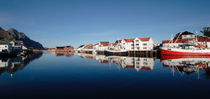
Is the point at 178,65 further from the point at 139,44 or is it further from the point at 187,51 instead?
the point at 139,44

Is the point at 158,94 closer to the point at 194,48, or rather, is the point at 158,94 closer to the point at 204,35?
the point at 194,48

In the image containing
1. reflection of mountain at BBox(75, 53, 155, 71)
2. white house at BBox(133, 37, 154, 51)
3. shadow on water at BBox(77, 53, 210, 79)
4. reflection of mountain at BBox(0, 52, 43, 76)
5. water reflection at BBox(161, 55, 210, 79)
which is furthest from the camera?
white house at BBox(133, 37, 154, 51)

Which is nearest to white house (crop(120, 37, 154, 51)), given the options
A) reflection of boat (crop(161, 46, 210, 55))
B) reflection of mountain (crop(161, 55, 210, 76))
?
reflection of boat (crop(161, 46, 210, 55))

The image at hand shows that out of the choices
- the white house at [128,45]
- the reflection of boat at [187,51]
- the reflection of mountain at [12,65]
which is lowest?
the reflection of mountain at [12,65]

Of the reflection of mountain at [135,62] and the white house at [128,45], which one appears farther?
the white house at [128,45]

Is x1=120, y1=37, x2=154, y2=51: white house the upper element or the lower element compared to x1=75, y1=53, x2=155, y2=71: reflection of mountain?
upper

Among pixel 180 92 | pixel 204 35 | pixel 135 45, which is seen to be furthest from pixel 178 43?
pixel 180 92

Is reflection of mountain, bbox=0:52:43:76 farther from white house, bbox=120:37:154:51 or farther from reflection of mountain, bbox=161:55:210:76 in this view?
white house, bbox=120:37:154:51

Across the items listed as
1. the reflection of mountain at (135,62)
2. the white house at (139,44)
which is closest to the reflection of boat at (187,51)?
the reflection of mountain at (135,62)

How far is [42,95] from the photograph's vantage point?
9.16 metres

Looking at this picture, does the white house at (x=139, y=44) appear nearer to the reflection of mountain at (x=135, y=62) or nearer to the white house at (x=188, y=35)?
the white house at (x=188, y=35)

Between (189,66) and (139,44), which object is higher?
(139,44)

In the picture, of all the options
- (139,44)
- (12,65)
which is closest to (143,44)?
(139,44)

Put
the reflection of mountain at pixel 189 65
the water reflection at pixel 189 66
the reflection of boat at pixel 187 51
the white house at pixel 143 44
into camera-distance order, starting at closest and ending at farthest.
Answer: the water reflection at pixel 189 66 < the reflection of mountain at pixel 189 65 < the reflection of boat at pixel 187 51 < the white house at pixel 143 44
